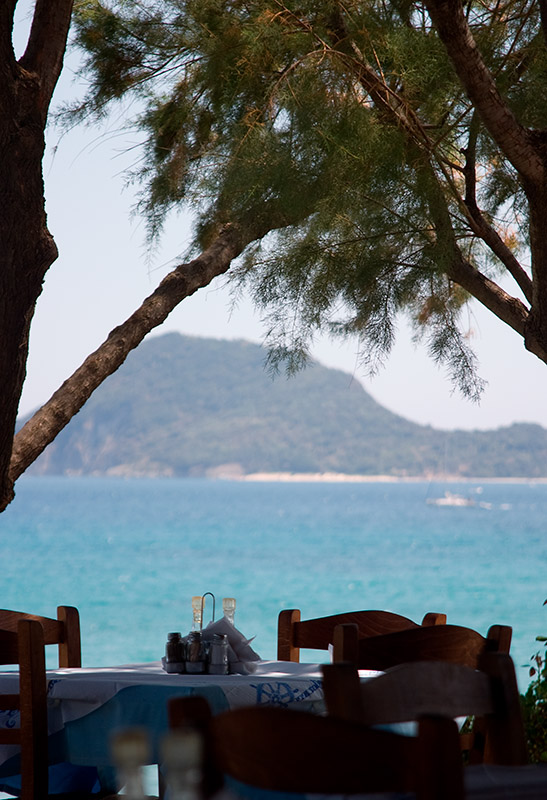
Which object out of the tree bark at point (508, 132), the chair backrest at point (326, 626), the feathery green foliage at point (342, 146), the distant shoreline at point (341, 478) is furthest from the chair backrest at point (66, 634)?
the distant shoreline at point (341, 478)

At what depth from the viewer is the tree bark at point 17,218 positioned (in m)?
2.46

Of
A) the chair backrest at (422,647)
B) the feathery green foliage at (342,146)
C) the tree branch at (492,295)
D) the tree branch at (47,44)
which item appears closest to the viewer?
the chair backrest at (422,647)

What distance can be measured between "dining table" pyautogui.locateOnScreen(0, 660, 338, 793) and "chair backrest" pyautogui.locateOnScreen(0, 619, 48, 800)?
57 mm

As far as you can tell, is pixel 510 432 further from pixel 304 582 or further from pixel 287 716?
pixel 287 716

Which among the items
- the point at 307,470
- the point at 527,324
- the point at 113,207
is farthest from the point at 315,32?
the point at 307,470

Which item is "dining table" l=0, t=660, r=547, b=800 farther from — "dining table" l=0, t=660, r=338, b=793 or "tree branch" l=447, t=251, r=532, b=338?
"tree branch" l=447, t=251, r=532, b=338

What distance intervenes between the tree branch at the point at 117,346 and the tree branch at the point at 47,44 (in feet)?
2.79

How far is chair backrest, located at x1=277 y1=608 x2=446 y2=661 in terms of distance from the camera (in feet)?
10.0

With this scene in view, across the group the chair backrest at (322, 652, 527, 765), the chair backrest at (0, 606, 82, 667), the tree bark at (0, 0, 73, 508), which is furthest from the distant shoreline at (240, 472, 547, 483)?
the chair backrest at (322, 652, 527, 765)

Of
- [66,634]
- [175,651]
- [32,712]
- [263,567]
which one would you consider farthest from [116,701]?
[263,567]

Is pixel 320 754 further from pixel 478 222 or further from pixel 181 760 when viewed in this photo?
pixel 478 222

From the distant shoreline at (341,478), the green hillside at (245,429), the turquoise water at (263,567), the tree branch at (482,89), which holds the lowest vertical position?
the turquoise water at (263,567)

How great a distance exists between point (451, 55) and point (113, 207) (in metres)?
2.03

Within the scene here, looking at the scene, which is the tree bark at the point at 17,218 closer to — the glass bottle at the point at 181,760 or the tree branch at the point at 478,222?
the tree branch at the point at 478,222
